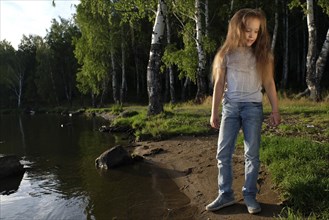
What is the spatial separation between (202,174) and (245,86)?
2651 millimetres

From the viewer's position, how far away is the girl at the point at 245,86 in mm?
4582

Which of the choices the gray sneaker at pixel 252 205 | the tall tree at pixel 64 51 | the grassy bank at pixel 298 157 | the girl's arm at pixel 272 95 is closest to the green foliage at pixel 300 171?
the grassy bank at pixel 298 157

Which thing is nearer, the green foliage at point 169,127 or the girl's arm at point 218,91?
the girl's arm at point 218,91

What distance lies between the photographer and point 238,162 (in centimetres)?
696

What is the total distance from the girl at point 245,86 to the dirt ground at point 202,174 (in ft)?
0.89

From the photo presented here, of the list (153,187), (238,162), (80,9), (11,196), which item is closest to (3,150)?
(11,196)

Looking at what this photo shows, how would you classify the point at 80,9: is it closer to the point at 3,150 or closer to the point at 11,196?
the point at 3,150

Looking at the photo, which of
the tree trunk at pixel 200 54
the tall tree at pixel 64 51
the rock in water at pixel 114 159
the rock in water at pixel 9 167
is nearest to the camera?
the rock in water at pixel 114 159

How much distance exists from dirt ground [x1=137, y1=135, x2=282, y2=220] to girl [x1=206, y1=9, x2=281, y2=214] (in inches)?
10.7

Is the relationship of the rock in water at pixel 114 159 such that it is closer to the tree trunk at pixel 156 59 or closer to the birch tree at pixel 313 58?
the tree trunk at pixel 156 59

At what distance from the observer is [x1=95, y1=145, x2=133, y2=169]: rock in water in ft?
27.5

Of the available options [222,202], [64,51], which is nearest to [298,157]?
[222,202]

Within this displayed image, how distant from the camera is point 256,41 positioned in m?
4.62

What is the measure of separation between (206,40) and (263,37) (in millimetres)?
16234
